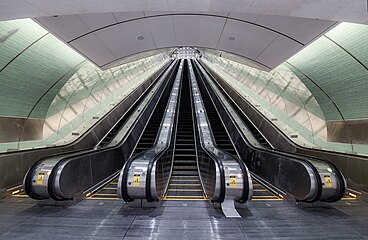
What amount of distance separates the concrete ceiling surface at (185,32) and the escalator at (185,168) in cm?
378

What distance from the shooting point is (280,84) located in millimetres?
9609

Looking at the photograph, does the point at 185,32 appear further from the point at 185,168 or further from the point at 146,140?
the point at 146,140

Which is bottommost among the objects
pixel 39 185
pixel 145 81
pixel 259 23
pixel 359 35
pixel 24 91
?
pixel 39 185

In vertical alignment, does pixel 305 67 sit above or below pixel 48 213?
above

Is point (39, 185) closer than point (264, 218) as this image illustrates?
No

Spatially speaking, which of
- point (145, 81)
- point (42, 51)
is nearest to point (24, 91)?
point (42, 51)

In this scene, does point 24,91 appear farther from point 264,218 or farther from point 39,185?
point 264,218

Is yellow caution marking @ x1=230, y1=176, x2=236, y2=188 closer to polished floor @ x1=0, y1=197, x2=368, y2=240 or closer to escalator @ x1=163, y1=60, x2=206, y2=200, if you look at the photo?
polished floor @ x1=0, y1=197, x2=368, y2=240

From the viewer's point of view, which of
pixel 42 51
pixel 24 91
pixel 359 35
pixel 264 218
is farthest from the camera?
pixel 24 91

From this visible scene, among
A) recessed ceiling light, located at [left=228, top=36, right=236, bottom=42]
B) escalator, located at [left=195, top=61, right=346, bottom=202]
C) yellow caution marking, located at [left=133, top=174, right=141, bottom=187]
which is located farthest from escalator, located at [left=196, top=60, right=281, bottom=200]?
recessed ceiling light, located at [left=228, top=36, right=236, bottom=42]

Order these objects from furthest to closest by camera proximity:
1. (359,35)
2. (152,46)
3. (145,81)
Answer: (145,81)
(152,46)
(359,35)

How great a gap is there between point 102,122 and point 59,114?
168 cm

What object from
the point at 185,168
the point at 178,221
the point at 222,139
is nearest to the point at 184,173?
the point at 185,168

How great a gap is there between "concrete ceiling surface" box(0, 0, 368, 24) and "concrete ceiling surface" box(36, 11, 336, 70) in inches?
55.9
